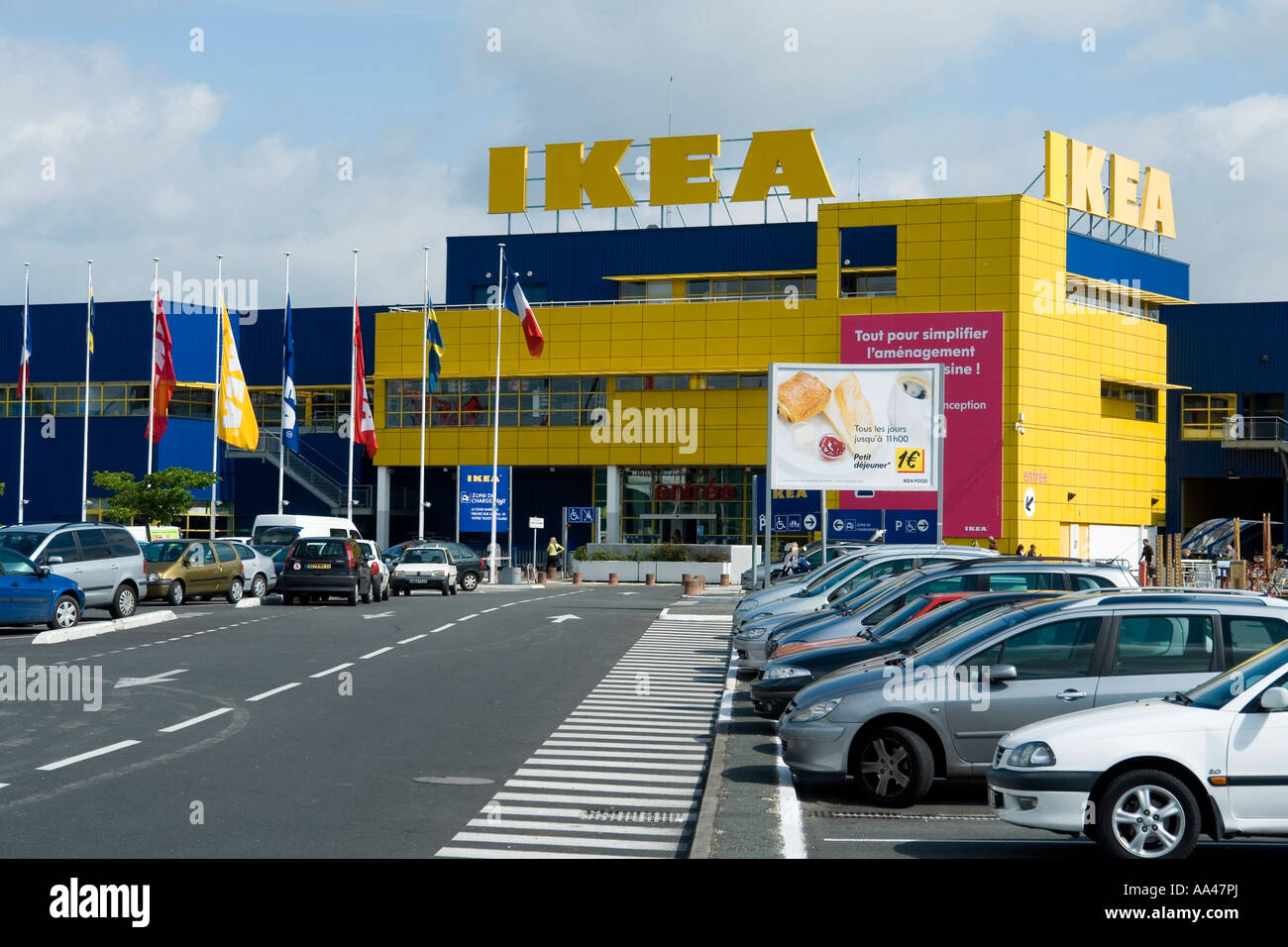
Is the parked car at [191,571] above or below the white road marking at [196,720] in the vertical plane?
above

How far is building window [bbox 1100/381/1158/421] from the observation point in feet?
220

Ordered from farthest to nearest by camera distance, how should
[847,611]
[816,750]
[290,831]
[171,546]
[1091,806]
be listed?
[171,546] < [847,611] < [816,750] < [290,831] < [1091,806]

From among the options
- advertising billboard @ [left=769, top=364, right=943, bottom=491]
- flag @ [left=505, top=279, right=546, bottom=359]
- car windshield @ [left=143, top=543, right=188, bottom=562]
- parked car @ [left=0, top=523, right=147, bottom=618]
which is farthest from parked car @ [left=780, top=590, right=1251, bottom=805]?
flag @ [left=505, top=279, right=546, bottom=359]

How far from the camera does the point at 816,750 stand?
11164 millimetres

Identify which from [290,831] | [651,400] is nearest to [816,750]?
[290,831]

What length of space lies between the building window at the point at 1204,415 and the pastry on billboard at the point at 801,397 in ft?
148

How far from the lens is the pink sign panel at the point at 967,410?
187 feet

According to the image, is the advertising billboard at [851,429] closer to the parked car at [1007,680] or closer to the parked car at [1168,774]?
the parked car at [1007,680]

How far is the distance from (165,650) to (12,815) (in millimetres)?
12936

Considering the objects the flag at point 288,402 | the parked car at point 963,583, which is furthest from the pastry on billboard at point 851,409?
the flag at point 288,402

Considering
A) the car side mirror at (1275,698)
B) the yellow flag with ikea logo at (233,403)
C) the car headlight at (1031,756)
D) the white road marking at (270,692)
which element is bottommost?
the white road marking at (270,692)

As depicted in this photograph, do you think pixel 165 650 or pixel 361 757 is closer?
pixel 361 757
